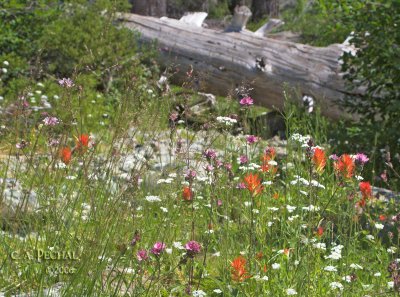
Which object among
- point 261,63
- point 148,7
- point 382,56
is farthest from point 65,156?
point 148,7

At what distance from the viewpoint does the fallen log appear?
858cm

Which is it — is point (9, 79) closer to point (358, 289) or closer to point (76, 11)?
point (76, 11)

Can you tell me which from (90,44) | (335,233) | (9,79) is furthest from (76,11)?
(335,233)

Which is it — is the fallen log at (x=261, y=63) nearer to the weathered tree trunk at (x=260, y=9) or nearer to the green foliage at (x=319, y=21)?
the green foliage at (x=319, y=21)

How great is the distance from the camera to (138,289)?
2.69 metres

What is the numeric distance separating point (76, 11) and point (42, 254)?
23.8 ft

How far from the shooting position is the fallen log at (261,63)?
8.58 meters

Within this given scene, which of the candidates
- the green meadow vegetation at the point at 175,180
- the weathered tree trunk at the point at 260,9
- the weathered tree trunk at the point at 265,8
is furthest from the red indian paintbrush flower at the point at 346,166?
the weathered tree trunk at the point at 260,9

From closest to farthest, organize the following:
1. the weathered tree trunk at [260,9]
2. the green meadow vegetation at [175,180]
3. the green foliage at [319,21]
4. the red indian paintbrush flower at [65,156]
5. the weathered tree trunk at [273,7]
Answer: the green meadow vegetation at [175,180] → the red indian paintbrush flower at [65,156] → the green foliage at [319,21] → the weathered tree trunk at [273,7] → the weathered tree trunk at [260,9]

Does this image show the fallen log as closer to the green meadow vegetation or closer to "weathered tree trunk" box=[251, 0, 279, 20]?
the green meadow vegetation

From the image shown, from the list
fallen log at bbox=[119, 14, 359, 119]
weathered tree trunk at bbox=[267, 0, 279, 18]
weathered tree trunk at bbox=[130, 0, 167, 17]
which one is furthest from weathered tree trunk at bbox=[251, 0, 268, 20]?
fallen log at bbox=[119, 14, 359, 119]

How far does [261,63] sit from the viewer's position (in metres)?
8.85

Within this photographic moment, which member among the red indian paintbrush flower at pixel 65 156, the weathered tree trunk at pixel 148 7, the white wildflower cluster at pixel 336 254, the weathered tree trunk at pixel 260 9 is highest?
the red indian paintbrush flower at pixel 65 156

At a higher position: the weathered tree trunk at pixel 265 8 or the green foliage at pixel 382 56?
the green foliage at pixel 382 56
